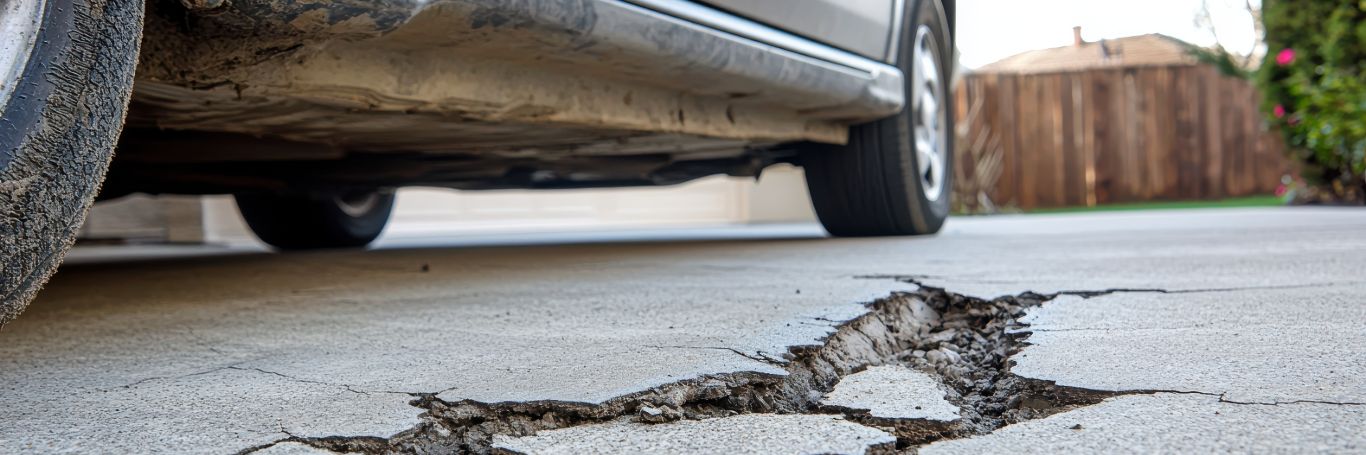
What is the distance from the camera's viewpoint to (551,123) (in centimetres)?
198

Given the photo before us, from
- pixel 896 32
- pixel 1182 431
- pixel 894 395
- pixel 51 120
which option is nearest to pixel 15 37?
pixel 51 120

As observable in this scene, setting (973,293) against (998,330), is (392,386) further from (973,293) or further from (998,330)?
(973,293)

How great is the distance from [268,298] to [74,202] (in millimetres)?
936

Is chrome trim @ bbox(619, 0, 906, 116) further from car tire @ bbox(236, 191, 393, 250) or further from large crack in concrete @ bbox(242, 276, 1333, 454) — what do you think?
car tire @ bbox(236, 191, 393, 250)

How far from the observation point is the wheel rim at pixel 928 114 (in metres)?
3.07

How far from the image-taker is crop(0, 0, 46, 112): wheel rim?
2.98 ft

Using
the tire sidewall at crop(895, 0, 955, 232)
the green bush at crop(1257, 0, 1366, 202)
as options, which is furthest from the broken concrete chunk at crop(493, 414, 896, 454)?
the green bush at crop(1257, 0, 1366, 202)

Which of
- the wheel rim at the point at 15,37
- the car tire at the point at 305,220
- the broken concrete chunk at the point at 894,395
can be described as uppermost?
the wheel rim at the point at 15,37

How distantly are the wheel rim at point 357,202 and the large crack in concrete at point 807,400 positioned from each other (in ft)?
9.27

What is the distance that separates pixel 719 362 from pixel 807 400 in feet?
0.43

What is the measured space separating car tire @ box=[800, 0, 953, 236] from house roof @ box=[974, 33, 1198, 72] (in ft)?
22.2

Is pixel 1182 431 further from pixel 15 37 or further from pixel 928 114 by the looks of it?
pixel 928 114

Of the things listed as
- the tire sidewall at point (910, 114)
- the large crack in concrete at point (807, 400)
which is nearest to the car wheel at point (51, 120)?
the large crack in concrete at point (807, 400)

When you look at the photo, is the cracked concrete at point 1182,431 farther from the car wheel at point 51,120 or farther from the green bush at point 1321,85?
the green bush at point 1321,85
